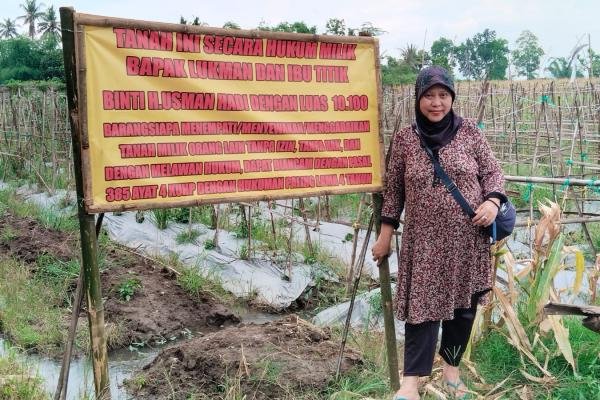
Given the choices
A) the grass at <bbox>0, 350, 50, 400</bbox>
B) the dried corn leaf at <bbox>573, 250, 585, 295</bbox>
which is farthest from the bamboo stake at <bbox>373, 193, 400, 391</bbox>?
the grass at <bbox>0, 350, 50, 400</bbox>

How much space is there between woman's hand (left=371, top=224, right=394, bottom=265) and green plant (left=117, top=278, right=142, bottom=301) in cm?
286

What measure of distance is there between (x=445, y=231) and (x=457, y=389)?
2.65ft

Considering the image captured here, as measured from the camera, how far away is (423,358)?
2762 millimetres

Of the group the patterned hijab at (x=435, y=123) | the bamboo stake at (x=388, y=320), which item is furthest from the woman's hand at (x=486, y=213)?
the bamboo stake at (x=388, y=320)

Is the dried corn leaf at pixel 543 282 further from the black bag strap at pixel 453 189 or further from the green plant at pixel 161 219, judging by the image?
the green plant at pixel 161 219

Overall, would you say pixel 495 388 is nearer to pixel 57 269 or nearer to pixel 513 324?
pixel 513 324

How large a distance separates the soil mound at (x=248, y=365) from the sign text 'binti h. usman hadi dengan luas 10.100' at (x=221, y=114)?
3.58 feet

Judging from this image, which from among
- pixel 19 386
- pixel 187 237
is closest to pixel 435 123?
pixel 19 386

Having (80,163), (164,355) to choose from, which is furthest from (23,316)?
(80,163)

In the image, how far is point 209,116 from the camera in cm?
265

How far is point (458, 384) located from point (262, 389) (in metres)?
1.02

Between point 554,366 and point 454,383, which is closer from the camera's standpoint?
point 454,383

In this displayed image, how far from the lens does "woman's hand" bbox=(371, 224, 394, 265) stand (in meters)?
2.88

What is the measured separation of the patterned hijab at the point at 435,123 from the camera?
8.45 feet
